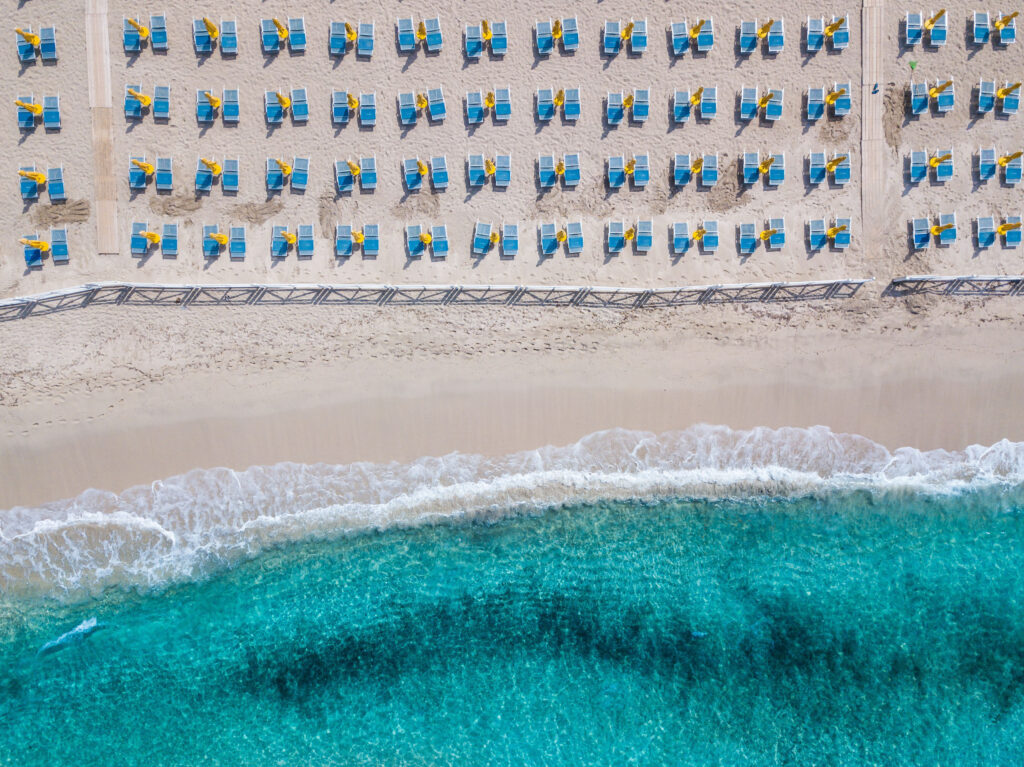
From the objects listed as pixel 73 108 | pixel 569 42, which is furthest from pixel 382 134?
pixel 73 108

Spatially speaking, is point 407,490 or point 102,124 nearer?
point 102,124

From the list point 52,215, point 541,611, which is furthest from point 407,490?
point 52,215

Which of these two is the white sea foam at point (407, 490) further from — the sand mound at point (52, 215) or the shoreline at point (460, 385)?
the sand mound at point (52, 215)

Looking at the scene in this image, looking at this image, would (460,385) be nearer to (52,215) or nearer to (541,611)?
(541,611)

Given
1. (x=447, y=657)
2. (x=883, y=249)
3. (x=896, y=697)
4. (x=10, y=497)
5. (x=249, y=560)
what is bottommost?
(x=896, y=697)

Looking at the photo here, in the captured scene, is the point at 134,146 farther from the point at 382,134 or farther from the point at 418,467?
the point at 418,467
